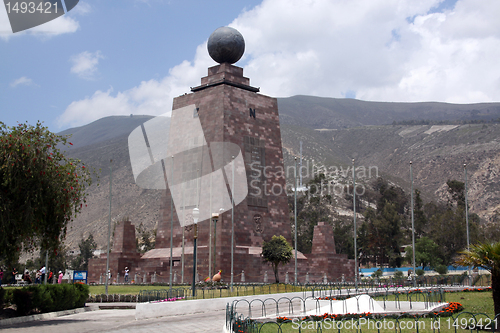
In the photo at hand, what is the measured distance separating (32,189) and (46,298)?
4257 mm

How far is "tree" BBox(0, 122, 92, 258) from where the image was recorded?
16922 millimetres

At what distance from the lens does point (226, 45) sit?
39531 millimetres

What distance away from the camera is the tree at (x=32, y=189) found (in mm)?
16922

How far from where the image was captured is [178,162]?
3991cm

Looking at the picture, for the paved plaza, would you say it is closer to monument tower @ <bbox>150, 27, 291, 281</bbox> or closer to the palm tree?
the palm tree

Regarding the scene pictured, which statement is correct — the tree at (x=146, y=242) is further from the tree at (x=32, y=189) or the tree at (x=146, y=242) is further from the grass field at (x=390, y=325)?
the grass field at (x=390, y=325)

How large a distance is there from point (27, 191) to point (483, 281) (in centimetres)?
3028

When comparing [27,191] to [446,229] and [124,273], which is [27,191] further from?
[446,229]

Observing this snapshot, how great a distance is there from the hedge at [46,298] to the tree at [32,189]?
5.06ft

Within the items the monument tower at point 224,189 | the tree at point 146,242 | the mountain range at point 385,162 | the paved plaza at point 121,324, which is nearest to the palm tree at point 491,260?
the paved plaza at point 121,324

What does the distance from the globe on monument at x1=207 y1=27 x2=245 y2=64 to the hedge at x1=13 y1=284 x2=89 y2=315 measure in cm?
2343

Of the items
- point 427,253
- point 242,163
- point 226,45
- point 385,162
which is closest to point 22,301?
point 242,163

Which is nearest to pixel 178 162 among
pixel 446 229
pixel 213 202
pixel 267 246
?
pixel 213 202

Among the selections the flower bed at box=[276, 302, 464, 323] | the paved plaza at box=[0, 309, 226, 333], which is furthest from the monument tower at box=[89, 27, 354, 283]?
the flower bed at box=[276, 302, 464, 323]
